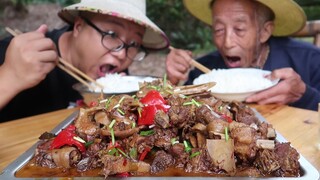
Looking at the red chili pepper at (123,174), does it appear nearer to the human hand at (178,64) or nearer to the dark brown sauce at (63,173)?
the dark brown sauce at (63,173)

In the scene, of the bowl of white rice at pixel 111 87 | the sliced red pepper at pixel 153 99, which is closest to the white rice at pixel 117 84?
the bowl of white rice at pixel 111 87

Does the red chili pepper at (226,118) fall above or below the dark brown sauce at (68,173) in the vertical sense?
above

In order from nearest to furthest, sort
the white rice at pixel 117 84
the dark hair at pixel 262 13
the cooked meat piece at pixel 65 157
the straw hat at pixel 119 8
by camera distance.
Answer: the cooked meat piece at pixel 65 157 < the white rice at pixel 117 84 < the straw hat at pixel 119 8 < the dark hair at pixel 262 13

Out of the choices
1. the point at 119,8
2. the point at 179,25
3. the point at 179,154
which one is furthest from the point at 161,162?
the point at 179,25

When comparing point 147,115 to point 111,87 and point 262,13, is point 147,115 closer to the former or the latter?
point 111,87

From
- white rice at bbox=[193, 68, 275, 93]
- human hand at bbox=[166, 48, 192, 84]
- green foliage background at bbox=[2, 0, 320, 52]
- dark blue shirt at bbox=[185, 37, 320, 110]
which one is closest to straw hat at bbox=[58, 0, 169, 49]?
human hand at bbox=[166, 48, 192, 84]

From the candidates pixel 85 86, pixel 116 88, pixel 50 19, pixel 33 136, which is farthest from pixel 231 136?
pixel 50 19

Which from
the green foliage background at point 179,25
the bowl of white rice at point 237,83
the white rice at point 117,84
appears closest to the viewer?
the bowl of white rice at point 237,83
